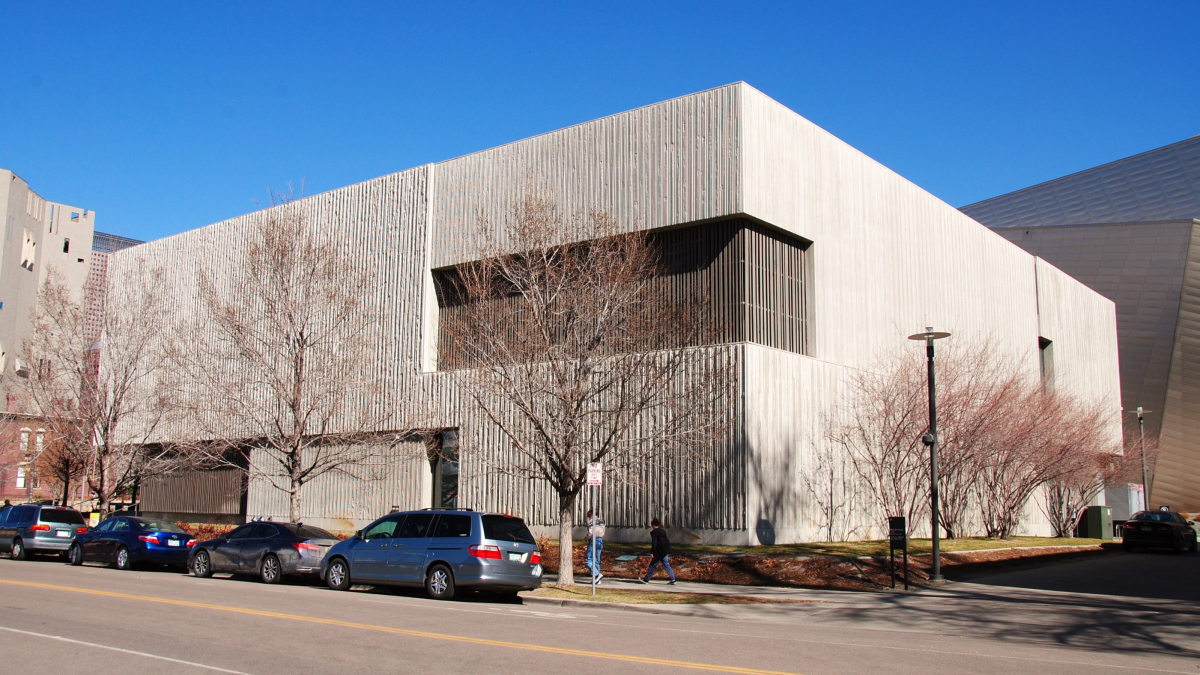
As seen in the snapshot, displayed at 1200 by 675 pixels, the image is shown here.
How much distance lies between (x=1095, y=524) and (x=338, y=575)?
122 ft

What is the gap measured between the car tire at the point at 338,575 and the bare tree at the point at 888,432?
53.7 ft

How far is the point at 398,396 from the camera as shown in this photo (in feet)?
112

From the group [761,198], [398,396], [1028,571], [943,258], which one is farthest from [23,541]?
[943,258]

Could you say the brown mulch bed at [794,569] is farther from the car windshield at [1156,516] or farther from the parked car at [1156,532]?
the car windshield at [1156,516]

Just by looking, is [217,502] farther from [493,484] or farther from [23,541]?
[493,484]

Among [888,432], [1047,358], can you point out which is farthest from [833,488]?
[1047,358]

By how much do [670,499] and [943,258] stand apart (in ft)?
62.2

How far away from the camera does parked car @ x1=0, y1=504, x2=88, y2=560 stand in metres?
27.4

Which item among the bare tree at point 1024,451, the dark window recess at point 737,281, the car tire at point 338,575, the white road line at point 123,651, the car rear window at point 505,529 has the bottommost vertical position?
the car tire at point 338,575

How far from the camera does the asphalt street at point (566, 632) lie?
32.4 feet

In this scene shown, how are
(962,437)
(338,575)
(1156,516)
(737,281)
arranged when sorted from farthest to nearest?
(1156,516) → (962,437) → (737,281) → (338,575)

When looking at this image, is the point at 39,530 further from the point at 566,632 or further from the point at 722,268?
the point at 566,632

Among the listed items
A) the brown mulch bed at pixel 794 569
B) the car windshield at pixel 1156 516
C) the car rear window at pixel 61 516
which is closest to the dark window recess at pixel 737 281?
the brown mulch bed at pixel 794 569

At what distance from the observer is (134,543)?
80.8ft
